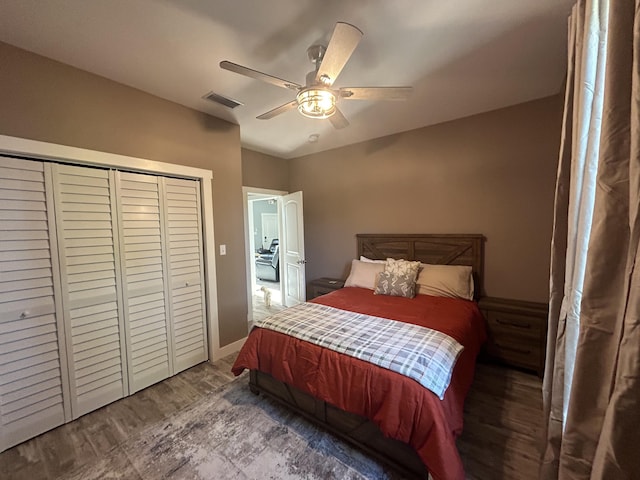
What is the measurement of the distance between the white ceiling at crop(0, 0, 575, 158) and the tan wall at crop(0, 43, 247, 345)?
110 mm

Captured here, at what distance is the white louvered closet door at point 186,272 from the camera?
2520 mm

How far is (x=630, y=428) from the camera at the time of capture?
55 centimetres

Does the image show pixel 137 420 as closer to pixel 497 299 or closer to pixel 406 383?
pixel 406 383

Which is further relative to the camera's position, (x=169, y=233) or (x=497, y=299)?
(x=497, y=299)

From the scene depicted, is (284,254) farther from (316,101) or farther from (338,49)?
(338,49)

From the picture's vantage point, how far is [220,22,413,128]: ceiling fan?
1412mm

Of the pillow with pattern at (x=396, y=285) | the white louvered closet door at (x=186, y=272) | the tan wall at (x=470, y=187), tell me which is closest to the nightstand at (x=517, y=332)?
the tan wall at (x=470, y=187)

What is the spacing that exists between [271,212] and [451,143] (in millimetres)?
6084

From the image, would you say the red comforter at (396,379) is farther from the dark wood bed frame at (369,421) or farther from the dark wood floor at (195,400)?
the dark wood floor at (195,400)

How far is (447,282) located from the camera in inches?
108

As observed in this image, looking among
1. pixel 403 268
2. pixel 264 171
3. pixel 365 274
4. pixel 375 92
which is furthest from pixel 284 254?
pixel 375 92

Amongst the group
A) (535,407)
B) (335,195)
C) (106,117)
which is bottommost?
(535,407)

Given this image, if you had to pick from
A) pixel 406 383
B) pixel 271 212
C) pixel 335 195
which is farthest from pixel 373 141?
pixel 271 212

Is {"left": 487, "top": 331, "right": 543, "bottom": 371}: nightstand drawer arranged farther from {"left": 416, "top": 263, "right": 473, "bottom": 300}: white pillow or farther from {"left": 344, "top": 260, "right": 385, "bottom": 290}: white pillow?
{"left": 344, "top": 260, "right": 385, "bottom": 290}: white pillow
